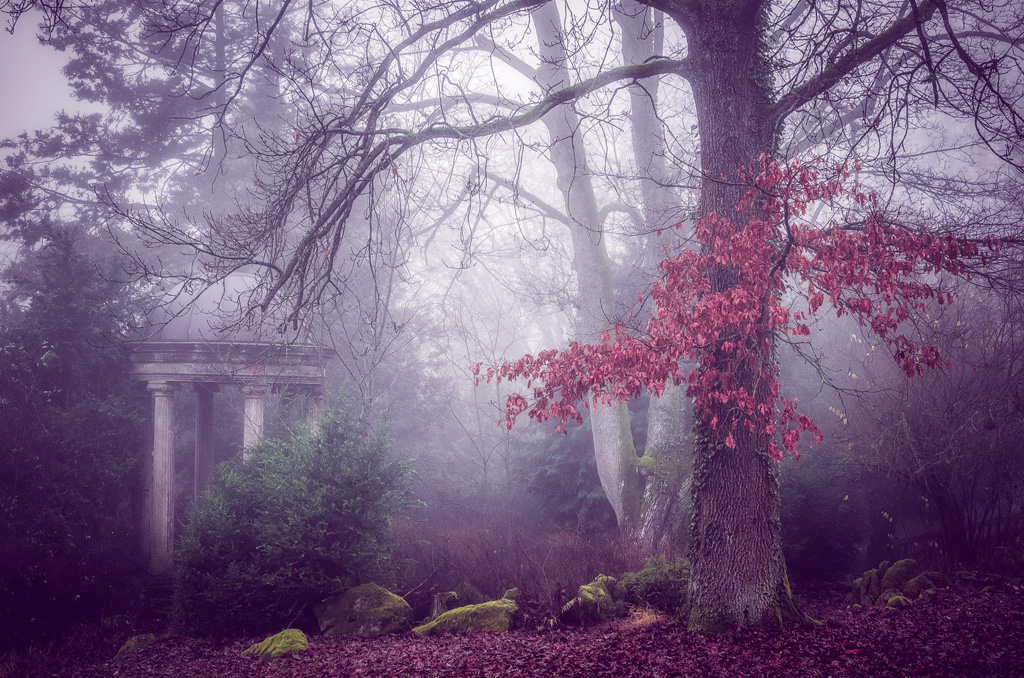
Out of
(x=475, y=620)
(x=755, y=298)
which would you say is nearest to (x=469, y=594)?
(x=475, y=620)

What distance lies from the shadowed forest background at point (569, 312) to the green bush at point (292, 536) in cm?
5

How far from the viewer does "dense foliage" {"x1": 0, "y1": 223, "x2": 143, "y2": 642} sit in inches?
394

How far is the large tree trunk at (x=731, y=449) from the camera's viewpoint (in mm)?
5676

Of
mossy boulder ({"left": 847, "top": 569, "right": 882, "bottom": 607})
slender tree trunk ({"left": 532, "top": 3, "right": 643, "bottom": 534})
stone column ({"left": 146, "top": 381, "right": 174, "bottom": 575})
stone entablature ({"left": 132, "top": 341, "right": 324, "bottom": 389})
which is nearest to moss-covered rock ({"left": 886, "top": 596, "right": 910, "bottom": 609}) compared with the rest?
mossy boulder ({"left": 847, "top": 569, "right": 882, "bottom": 607})

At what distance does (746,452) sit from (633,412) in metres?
9.03

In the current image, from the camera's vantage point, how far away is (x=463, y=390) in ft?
97.9

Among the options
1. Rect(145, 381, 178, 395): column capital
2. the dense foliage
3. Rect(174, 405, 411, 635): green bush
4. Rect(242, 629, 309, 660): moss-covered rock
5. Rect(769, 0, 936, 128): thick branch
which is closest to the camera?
A: Rect(769, 0, 936, 128): thick branch

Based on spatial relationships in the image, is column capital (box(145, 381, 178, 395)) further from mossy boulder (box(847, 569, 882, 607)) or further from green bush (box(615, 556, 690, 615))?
mossy boulder (box(847, 569, 882, 607))

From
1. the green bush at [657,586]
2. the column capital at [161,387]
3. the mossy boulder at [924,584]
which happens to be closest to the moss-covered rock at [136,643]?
the column capital at [161,387]

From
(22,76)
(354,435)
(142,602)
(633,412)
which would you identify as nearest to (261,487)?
(354,435)

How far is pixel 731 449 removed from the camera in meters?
5.85

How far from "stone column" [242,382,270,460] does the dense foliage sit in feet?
8.92

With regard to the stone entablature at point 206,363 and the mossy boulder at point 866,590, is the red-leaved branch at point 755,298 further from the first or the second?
the stone entablature at point 206,363

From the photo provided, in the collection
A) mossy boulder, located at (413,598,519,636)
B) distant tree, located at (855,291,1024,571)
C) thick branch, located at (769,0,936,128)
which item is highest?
thick branch, located at (769,0,936,128)
